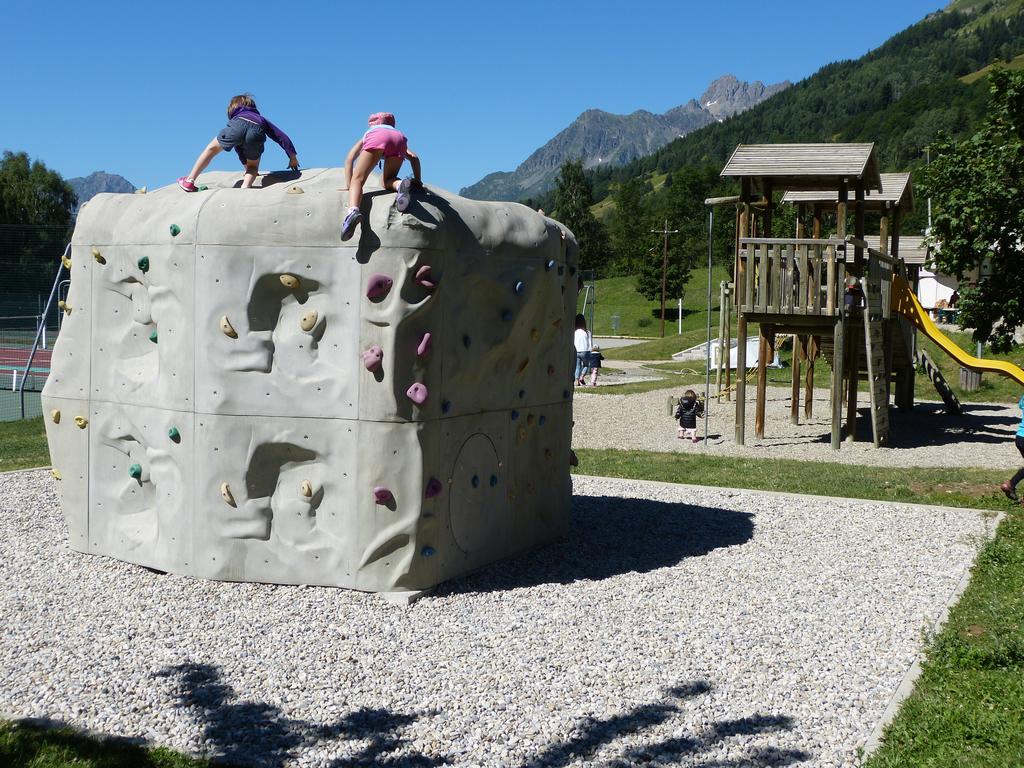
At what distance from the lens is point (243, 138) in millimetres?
8328

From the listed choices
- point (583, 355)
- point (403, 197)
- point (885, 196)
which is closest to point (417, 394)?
point (403, 197)

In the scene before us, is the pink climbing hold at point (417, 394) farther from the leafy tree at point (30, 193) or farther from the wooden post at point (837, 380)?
the leafy tree at point (30, 193)

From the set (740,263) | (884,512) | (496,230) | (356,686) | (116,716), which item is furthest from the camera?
(740,263)

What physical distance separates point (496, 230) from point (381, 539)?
2543 mm

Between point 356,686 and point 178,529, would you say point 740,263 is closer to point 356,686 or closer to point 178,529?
point 178,529

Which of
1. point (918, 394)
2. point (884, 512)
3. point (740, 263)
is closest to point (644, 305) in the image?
point (918, 394)

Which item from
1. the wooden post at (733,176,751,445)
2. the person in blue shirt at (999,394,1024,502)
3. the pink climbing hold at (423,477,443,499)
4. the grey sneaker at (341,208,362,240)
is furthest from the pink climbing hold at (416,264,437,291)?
the wooden post at (733,176,751,445)

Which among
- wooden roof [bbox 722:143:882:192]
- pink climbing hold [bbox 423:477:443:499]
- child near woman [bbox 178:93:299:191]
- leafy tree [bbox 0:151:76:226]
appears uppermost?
leafy tree [bbox 0:151:76:226]

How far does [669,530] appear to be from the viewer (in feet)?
34.1

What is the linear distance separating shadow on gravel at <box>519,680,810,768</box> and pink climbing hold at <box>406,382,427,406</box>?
2.76 m

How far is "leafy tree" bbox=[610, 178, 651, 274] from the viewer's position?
82562mm

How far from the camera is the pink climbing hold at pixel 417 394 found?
7.39m

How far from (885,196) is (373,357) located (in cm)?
1721

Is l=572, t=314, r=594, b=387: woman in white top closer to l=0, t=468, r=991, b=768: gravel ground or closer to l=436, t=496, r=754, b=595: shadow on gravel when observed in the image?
l=436, t=496, r=754, b=595: shadow on gravel
